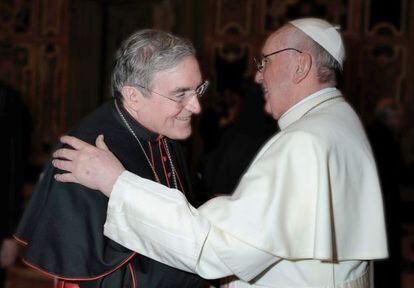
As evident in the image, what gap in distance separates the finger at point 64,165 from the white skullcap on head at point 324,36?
1061mm

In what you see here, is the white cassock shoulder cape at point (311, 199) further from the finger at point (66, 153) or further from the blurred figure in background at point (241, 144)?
the blurred figure in background at point (241, 144)

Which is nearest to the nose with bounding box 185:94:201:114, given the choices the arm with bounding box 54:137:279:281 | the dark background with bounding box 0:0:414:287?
the arm with bounding box 54:137:279:281

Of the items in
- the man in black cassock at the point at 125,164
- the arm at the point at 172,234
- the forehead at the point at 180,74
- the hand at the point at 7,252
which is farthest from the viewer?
the hand at the point at 7,252

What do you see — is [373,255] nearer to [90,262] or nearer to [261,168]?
[261,168]

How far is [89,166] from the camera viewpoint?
70.6 inches

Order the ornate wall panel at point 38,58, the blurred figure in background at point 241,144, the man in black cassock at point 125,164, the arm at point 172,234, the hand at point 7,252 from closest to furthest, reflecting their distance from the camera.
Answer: the arm at point 172,234
the man in black cassock at point 125,164
the hand at point 7,252
the blurred figure in background at point 241,144
the ornate wall panel at point 38,58

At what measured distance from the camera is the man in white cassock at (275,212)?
175 centimetres

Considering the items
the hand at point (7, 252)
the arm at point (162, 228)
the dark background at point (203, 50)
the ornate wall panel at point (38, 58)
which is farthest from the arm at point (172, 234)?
the ornate wall panel at point (38, 58)

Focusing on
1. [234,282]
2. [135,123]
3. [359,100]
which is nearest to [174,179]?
[135,123]

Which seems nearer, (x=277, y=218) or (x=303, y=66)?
(x=277, y=218)

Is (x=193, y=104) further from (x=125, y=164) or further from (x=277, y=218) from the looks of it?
(x=277, y=218)

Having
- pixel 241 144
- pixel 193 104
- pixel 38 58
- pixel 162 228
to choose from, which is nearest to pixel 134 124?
pixel 193 104

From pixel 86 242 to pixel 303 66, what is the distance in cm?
105

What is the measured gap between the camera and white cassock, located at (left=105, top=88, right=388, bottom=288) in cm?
174
